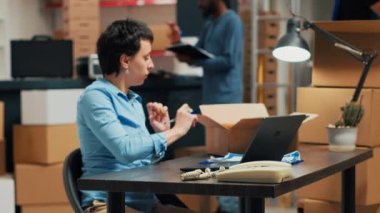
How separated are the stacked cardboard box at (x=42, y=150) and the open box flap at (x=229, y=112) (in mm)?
1573

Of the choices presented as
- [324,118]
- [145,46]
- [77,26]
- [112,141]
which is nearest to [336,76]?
[324,118]

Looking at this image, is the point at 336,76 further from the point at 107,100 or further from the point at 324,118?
the point at 107,100

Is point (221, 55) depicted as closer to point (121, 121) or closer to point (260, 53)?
point (260, 53)

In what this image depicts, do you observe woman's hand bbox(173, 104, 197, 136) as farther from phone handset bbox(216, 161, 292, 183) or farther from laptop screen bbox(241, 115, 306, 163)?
phone handset bbox(216, 161, 292, 183)

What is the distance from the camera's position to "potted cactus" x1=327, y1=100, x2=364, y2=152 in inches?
117

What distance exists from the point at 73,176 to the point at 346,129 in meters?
1.13

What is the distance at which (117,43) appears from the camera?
8.54 feet

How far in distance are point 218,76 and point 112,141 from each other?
2.72 m

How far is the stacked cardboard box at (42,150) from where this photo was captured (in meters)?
4.24

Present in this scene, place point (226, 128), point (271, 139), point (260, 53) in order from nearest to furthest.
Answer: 1. point (271, 139)
2. point (226, 128)
3. point (260, 53)

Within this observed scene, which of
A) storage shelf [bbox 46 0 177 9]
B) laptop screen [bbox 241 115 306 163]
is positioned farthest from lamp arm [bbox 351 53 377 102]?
storage shelf [bbox 46 0 177 9]

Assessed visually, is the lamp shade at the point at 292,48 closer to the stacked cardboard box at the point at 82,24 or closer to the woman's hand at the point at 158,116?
the woman's hand at the point at 158,116

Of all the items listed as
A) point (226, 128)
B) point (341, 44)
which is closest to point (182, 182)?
point (226, 128)

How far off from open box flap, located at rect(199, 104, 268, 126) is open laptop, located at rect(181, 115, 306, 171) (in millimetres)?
369
